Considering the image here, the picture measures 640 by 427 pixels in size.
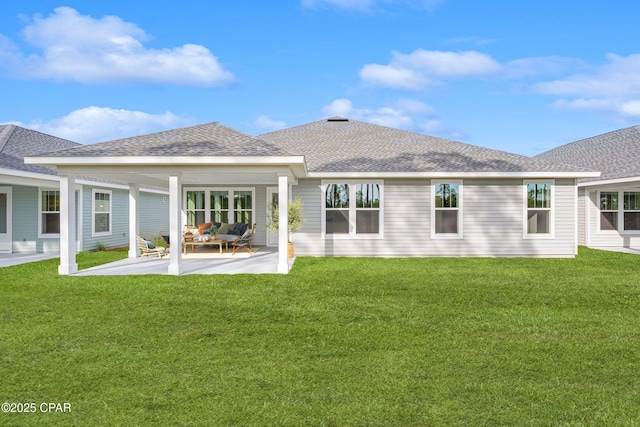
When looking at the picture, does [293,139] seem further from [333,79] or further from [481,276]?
[481,276]

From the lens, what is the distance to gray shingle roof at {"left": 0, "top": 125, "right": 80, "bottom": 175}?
1334cm

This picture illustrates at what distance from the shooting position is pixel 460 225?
542 inches

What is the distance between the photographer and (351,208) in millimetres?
13766

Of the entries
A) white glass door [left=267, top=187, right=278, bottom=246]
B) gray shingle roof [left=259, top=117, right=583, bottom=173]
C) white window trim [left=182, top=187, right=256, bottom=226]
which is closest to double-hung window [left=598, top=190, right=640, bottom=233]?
gray shingle roof [left=259, top=117, right=583, bottom=173]

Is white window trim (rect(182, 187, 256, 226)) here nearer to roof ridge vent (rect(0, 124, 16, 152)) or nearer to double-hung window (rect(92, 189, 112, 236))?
double-hung window (rect(92, 189, 112, 236))

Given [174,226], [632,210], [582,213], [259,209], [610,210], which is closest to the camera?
[174,226]

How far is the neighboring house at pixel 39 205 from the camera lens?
1404 centimetres

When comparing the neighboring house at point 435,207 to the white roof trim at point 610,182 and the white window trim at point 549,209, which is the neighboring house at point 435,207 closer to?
the white window trim at point 549,209

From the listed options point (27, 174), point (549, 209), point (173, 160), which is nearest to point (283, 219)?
point (173, 160)

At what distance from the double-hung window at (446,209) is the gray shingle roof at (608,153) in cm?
665

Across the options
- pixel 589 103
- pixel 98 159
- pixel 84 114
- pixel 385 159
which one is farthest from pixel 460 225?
pixel 84 114

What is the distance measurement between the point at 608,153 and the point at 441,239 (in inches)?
454

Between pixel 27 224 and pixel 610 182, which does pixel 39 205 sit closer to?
pixel 27 224

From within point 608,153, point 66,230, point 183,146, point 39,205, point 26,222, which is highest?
point 608,153
